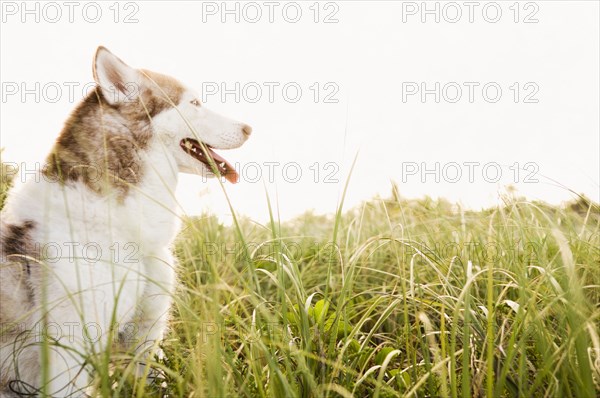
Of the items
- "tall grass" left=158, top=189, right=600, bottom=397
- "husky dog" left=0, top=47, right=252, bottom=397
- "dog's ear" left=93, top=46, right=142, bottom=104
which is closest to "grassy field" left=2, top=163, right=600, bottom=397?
"tall grass" left=158, top=189, right=600, bottom=397

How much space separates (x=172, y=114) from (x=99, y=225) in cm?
73

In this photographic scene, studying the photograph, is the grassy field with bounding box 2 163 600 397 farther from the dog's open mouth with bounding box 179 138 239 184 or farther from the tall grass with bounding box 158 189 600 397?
the dog's open mouth with bounding box 179 138 239 184

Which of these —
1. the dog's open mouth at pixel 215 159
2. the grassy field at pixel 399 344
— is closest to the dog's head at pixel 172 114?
the dog's open mouth at pixel 215 159

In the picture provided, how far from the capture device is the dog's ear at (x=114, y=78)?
258 cm

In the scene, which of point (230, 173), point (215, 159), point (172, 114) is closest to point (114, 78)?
point (172, 114)

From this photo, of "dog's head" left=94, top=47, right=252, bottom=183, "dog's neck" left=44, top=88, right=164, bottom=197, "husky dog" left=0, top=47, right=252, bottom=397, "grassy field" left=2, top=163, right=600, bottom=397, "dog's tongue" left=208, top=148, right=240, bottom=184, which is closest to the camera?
"grassy field" left=2, top=163, right=600, bottom=397

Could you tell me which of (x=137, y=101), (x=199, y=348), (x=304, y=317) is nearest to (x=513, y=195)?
(x=304, y=317)

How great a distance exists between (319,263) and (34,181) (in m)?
2.38

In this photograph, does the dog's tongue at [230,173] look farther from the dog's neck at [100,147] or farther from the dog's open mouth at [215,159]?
the dog's neck at [100,147]

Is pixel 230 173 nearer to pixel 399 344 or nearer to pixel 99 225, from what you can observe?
pixel 99 225

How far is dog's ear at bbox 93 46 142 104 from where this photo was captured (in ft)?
8.45

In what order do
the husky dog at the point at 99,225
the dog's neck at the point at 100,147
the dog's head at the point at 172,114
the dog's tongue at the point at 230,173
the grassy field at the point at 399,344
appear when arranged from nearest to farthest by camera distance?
1. the grassy field at the point at 399,344
2. the husky dog at the point at 99,225
3. the dog's neck at the point at 100,147
4. the dog's head at the point at 172,114
5. the dog's tongue at the point at 230,173

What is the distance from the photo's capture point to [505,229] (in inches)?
105

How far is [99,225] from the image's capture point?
2.45 metres
